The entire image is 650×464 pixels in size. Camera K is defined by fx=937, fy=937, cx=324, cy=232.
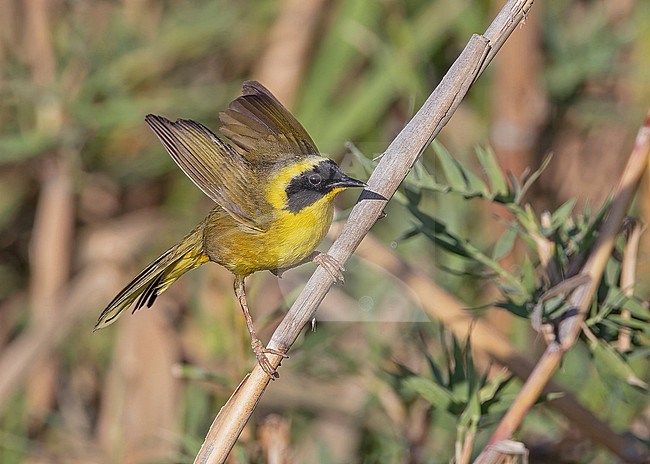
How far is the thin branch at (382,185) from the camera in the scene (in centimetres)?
85

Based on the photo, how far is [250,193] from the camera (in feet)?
3.39

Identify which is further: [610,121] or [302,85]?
[302,85]

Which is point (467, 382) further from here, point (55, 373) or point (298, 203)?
point (55, 373)

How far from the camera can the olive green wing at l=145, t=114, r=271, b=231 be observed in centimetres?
95

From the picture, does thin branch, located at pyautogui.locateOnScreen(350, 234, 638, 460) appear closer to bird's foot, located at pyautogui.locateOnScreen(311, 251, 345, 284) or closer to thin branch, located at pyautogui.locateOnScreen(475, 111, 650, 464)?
thin branch, located at pyautogui.locateOnScreen(475, 111, 650, 464)

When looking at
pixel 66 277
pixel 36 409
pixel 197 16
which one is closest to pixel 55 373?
pixel 36 409

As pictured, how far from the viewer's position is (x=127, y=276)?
233cm

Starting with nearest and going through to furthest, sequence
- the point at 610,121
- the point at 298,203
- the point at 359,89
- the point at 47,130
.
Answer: the point at 298,203
the point at 47,130
the point at 610,121
the point at 359,89

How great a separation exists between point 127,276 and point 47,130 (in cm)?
45

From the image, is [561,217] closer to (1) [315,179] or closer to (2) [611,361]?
(2) [611,361]

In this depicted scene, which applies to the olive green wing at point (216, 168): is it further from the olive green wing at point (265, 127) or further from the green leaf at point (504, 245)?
the green leaf at point (504, 245)

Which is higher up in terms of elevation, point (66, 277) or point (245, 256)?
point (66, 277)

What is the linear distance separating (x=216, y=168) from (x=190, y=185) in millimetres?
1441

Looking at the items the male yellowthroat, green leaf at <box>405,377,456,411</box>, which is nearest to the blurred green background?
green leaf at <box>405,377,456,411</box>
